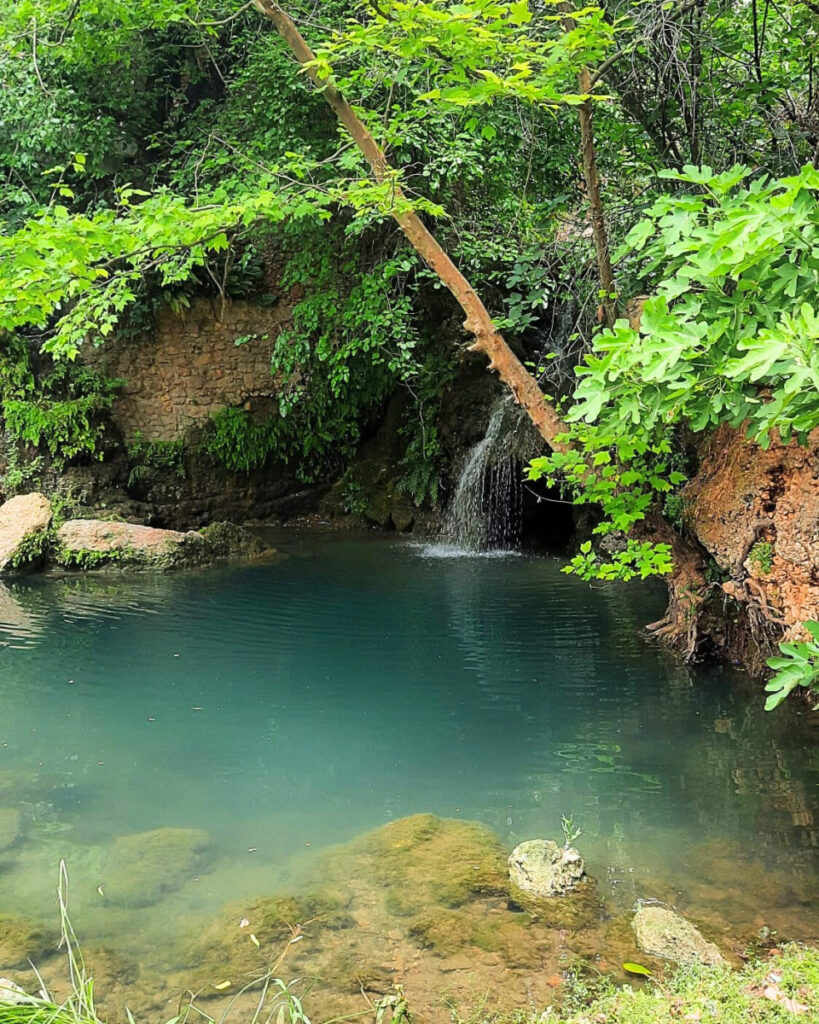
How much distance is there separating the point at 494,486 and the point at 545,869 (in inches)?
336

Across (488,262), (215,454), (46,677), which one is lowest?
(46,677)

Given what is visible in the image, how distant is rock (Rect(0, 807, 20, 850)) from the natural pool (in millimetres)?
24

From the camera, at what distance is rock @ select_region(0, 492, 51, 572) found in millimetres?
10008

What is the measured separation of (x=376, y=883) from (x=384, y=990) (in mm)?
683

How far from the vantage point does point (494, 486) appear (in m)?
11.9

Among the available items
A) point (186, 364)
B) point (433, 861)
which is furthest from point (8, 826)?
point (186, 364)

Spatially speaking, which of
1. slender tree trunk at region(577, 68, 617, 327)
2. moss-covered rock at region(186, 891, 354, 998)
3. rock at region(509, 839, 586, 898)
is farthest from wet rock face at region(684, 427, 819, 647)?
moss-covered rock at region(186, 891, 354, 998)

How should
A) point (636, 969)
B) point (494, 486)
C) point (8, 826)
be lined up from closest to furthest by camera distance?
1. point (636, 969)
2. point (8, 826)
3. point (494, 486)

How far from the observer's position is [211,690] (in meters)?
6.16

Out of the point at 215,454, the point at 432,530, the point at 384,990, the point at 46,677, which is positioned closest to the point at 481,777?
the point at 384,990

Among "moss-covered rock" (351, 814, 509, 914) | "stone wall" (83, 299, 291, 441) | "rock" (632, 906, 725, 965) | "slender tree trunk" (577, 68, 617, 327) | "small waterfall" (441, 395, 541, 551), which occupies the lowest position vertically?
→ "moss-covered rock" (351, 814, 509, 914)

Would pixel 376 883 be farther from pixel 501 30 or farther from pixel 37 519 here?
pixel 37 519

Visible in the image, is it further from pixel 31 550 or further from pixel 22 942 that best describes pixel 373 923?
pixel 31 550

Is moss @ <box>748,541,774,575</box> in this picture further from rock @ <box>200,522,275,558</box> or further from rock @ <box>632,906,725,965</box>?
rock @ <box>200,522,275,558</box>
